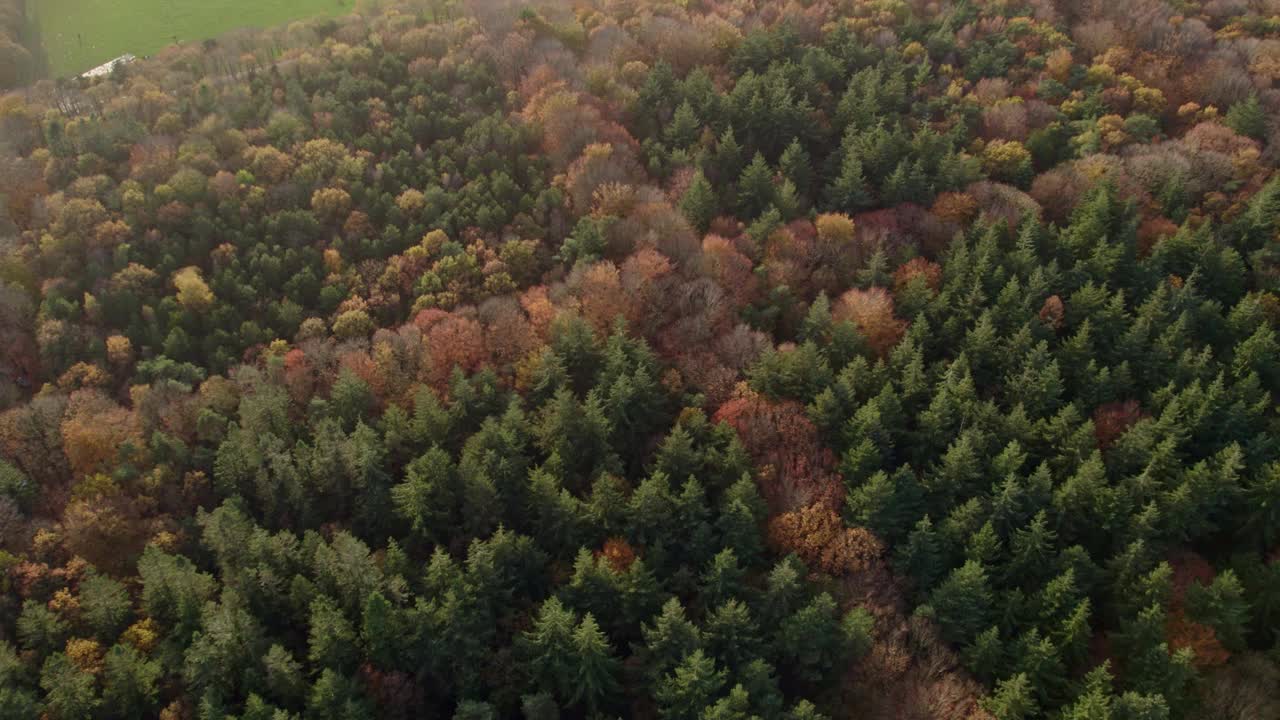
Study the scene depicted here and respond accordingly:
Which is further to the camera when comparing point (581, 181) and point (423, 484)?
point (581, 181)

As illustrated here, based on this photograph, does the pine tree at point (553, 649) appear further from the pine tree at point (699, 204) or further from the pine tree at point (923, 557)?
the pine tree at point (699, 204)

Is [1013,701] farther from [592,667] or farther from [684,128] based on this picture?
[684,128]

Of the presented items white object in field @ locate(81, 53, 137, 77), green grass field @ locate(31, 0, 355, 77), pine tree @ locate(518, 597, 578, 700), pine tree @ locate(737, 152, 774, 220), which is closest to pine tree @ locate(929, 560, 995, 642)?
pine tree @ locate(518, 597, 578, 700)

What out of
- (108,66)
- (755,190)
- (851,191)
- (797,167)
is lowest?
(851,191)

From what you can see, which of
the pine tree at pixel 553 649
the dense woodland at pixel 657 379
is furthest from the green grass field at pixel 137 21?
the pine tree at pixel 553 649

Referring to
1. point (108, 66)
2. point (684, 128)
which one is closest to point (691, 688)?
point (684, 128)

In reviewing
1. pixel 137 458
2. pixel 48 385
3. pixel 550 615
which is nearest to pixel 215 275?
pixel 48 385

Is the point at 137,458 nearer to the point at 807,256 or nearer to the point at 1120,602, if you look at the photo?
the point at 807,256
